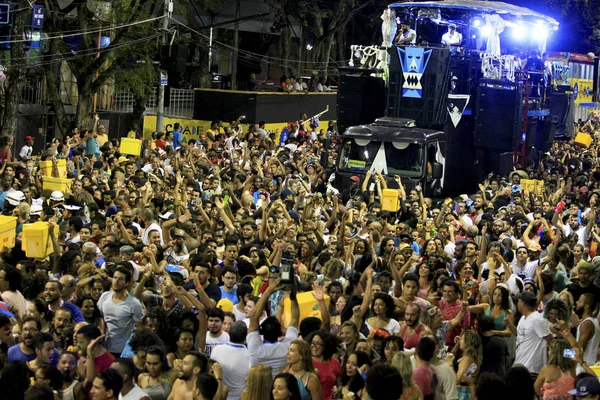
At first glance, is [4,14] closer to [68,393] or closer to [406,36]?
[406,36]

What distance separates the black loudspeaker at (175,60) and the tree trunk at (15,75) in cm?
332

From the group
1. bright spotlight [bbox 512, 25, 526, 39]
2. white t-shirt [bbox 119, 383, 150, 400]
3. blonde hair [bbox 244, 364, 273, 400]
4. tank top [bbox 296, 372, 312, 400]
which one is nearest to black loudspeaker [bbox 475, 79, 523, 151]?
bright spotlight [bbox 512, 25, 526, 39]

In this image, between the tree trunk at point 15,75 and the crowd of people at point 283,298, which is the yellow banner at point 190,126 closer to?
the tree trunk at point 15,75

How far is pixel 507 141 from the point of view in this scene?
82.4 feet

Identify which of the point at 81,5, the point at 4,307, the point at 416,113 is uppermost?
the point at 81,5

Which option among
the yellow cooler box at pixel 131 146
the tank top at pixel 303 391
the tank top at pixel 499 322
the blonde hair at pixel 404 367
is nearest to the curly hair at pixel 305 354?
the tank top at pixel 303 391

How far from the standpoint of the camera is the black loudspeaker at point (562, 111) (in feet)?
104

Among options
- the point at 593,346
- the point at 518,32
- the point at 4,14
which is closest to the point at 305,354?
the point at 593,346

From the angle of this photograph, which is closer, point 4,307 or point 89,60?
point 4,307

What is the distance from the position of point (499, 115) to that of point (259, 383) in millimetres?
17379

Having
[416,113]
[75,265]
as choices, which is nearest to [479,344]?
[75,265]

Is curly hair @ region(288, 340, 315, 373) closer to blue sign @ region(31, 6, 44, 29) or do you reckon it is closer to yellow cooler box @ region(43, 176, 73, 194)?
yellow cooler box @ region(43, 176, 73, 194)

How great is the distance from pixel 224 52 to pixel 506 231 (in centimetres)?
2744

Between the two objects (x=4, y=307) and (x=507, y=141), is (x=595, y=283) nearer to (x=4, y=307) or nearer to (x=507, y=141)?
(x=4, y=307)
